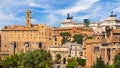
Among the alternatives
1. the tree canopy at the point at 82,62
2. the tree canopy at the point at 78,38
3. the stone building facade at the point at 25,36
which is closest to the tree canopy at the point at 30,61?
the tree canopy at the point at 82,62

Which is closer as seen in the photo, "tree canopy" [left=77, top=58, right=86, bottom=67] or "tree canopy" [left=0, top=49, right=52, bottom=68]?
"tree canopy" [left=0, top=49, right=52, bottom=68]

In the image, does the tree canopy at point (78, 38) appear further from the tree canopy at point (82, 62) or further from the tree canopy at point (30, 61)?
the tree canopy at point (30, 61)

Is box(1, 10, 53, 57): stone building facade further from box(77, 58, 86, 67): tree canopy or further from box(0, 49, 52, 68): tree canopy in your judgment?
box(0, 49, 52, 68): tree canopy

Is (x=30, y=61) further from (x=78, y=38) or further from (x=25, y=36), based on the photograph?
(x=25, y=36)

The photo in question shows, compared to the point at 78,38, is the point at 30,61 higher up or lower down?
lower down

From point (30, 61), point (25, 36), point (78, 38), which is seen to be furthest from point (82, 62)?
point (25, 36)

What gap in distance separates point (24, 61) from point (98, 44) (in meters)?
11.9

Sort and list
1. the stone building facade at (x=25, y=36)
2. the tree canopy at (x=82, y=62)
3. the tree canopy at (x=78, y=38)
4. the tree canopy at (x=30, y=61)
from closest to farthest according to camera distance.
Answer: the tree canopy at (x=30, y=61)
the tree canopy at (x=82, y=62)
the tree canopy at (x=78, y=38)
the stone building facade at (x=25, y=36)

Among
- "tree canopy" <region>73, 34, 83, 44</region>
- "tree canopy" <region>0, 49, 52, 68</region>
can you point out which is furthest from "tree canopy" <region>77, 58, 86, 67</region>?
"tree canopy" <region>73, 34, 83, 44</region>

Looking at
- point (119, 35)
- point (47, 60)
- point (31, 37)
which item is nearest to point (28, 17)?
point (31, 37)

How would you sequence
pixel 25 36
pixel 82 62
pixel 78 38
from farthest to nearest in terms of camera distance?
pixel 25 36 → pixel 78 38 → pixel 82 62

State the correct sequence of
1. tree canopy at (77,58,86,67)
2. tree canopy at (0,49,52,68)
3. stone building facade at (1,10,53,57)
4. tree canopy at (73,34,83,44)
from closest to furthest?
1. tree canopy at (0,49,52,68)
2. tree canopy at (77,58,86,67)
3. tree canopy at (73,34,83,44)
4. stone building facade at (1,10,53,57)

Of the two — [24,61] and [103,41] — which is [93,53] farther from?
[24,61]

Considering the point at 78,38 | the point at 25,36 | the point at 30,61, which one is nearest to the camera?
the point at 30,61
